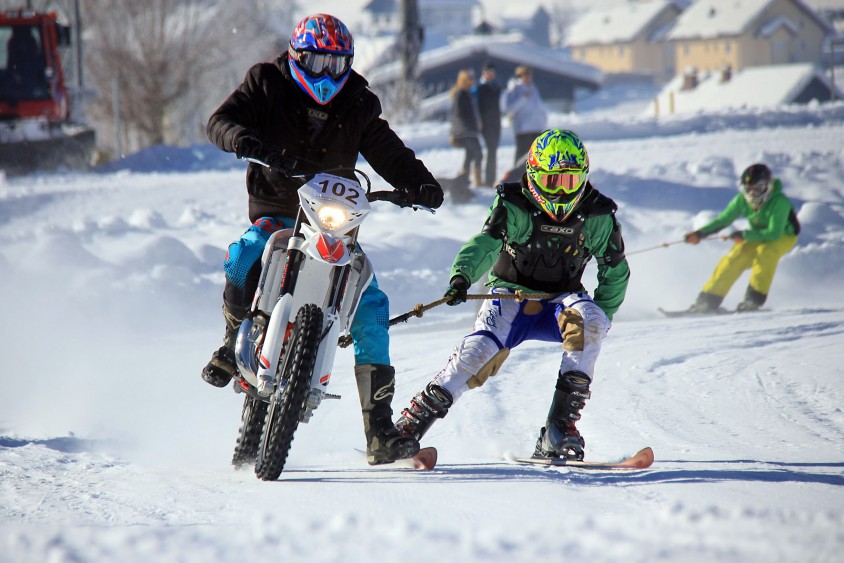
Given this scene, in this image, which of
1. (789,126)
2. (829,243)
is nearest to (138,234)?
(829,243)

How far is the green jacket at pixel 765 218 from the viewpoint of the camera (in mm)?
9984

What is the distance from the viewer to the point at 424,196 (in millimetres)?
4281

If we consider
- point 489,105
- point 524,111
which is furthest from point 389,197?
point 489,105

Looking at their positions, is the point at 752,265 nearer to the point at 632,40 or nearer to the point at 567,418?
the point at 567,418

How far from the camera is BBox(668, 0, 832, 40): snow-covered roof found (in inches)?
2835

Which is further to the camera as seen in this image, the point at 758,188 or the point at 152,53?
the point at 152,53

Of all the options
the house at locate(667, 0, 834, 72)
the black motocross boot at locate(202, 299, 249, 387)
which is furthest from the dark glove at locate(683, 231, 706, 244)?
the house at locate(667, 0, 834, 72)

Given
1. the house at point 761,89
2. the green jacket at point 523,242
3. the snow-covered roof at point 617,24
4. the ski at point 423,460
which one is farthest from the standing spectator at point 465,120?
the snow-covered roof at point 617,24

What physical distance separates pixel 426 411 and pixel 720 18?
254ft

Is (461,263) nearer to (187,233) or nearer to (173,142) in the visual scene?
(187,233)

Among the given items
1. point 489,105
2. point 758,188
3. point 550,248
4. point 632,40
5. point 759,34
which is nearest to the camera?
point 550,248

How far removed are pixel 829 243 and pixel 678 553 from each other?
1043 cm

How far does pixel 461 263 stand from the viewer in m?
4.62

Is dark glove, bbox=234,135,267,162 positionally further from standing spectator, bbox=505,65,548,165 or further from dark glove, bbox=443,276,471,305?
standing spectator, bbox=505,65,548,165
